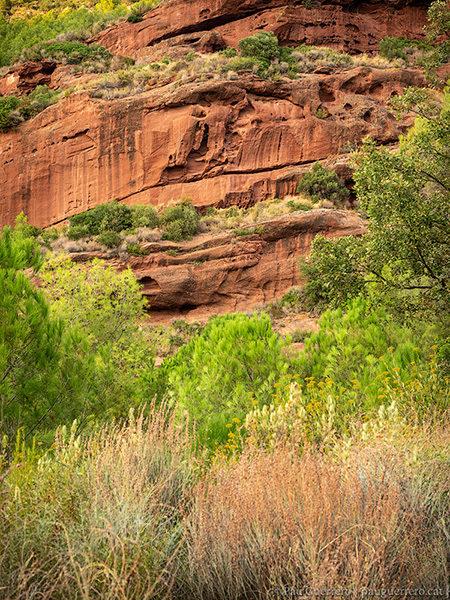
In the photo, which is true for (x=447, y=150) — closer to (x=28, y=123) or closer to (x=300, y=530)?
(x=300, y=530)

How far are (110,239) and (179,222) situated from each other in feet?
12.0

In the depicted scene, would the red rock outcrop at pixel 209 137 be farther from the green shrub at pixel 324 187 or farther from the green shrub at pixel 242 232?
the green shrub at pixel 242 232

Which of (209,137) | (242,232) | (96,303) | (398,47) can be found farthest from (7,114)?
(398,47)

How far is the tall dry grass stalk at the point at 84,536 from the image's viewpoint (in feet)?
8.18

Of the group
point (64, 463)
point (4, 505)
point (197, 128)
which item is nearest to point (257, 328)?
point (64, 463)

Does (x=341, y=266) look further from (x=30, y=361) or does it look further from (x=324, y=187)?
Answer: (x=324, y=187)

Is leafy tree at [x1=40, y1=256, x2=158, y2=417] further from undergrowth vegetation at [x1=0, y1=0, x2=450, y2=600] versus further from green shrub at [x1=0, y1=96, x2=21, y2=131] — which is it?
green shrub at [x1=0, y1=96, x2=21, y2=131]

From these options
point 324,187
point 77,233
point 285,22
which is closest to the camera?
point 77,233

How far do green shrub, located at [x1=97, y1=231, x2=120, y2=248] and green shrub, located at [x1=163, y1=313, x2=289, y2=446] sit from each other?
17.1 meters

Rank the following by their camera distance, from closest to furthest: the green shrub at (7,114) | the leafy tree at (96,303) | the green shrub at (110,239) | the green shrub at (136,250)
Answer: the leafy tree at (96,303) < the green shrub at (136,250) < the green shrub at (110,239) < the green shrub at (7,114)

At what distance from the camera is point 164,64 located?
34969 millimetres

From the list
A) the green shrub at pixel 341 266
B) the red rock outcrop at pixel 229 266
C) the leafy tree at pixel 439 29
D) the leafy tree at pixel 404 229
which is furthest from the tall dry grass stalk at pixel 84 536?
the red rock outcrop at pixel 229 266

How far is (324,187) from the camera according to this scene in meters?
26.7

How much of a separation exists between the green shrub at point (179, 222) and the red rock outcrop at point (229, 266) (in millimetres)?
1459
